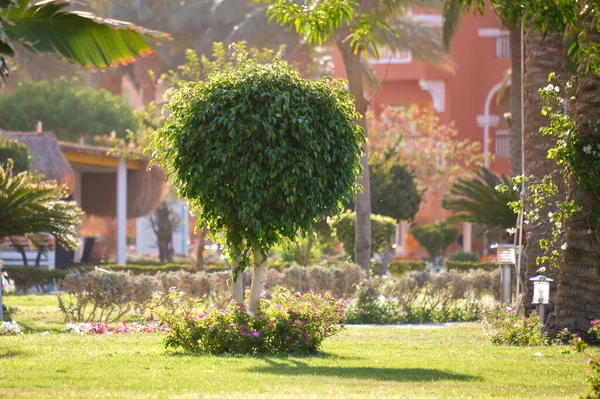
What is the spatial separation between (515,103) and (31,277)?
12893 millimetres

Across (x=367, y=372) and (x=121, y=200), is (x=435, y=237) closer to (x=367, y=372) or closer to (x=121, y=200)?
(x=121, y=200)

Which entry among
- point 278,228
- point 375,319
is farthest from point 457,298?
point 278,228

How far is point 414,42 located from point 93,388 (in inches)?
1372

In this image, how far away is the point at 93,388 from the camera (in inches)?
339

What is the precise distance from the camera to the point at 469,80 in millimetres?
48219

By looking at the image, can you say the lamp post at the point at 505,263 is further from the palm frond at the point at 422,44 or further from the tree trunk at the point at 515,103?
the palm frond at the point at 422,44

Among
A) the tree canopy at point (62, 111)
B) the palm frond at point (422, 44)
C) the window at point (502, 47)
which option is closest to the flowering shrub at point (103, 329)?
the palm frond at point (422, 44)

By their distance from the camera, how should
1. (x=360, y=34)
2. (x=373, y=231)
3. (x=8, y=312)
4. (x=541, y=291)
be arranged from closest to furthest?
1. (x=360, y=34)
2. (x=541, y=291)
3. (x=8, y=312)
4. (x=373, y=231)

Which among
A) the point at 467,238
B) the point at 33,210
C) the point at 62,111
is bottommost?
the point at 467,238

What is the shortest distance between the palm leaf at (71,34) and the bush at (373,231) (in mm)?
15109

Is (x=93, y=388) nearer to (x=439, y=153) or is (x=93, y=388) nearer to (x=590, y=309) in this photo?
(x=590, y=309)

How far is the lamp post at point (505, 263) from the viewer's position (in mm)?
16344

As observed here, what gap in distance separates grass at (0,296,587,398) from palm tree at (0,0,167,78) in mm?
3145

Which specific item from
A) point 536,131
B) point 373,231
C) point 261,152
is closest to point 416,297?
point 536,131
